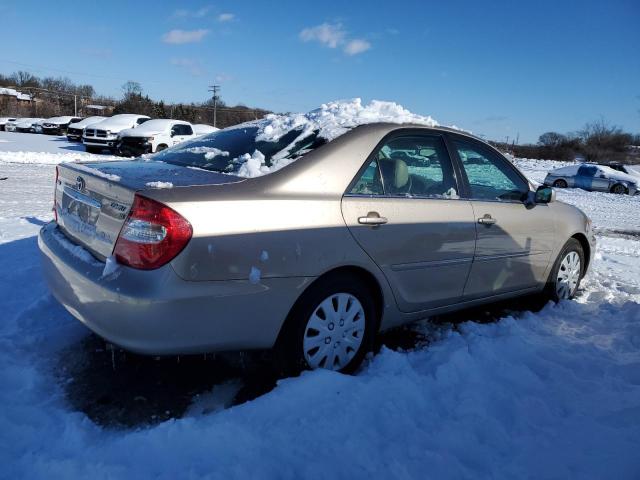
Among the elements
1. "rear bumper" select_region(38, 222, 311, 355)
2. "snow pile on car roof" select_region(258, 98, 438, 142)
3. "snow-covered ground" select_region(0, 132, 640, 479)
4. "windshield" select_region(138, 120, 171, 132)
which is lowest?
"snow-covered ground" select_region(0, 132, 640, 479)

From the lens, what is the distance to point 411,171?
124 inches

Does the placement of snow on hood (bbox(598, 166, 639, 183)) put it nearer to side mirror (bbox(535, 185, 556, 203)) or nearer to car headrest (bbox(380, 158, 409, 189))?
side mirror (bbox(535, 185, 556, 203))

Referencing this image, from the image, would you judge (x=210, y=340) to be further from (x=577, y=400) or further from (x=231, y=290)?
(x=577, y=400)

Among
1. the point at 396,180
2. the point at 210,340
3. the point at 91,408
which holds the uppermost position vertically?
the point at 396,180

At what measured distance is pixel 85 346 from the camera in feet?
9.91

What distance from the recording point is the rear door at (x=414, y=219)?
278 cm

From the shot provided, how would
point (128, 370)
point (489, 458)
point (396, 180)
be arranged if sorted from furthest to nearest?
point (396, 180) → point (128, 370) → point (489, 458)

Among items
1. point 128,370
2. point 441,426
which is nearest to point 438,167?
point 441,426

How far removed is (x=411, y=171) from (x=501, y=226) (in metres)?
0.92

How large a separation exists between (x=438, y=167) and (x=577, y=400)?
1.65m

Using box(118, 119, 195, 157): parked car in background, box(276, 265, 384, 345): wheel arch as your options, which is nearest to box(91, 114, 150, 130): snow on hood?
box(118, 119, 195, 157): parked car in background

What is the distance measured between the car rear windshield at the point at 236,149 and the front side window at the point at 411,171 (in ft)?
1.22

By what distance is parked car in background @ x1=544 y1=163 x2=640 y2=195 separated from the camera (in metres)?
20.3

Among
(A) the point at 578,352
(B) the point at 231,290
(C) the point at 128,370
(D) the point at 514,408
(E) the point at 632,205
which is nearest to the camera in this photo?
(B) the point at 231,290
